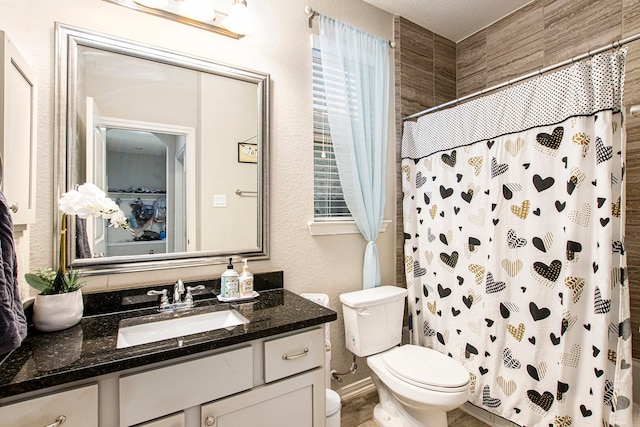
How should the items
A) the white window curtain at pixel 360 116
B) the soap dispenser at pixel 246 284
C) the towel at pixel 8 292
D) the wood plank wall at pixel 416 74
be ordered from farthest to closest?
the wood plank wall at pixel 416 74 → the white window curtain at pixel 360 116 → the soap dispenser at pixel 246 284 → the towel at pixel 8 292

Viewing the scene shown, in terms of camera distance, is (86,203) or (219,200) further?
(219,200)

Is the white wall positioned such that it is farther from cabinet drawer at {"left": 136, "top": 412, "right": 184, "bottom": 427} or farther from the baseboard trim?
cabinet drawer at {"left": 136, "top": 412, "right": 184, "bottom": 427}

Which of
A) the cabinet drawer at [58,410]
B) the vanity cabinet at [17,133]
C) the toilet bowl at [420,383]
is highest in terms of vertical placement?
the vanity cabinet at [17,133]

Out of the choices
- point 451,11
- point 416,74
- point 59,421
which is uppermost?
point 451,11

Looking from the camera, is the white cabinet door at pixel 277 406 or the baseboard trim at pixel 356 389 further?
the baseboard trim at pixel 356 389

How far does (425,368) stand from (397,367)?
0.47ft

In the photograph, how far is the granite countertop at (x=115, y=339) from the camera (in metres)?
0.84

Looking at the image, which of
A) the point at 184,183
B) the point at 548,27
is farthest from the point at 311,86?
the point at 548,27

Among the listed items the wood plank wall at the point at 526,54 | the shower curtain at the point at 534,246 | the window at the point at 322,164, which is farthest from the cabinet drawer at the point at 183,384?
the wood plank wall at the point at 526,54

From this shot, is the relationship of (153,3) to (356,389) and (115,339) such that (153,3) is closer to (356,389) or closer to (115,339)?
(115,339)

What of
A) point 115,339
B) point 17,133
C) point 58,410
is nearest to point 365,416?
point 115,339

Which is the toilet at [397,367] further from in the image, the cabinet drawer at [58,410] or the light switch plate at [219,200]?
the cabinet drawer at [58,410]

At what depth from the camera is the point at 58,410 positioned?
0.84m

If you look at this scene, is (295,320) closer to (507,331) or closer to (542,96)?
(507,331)
